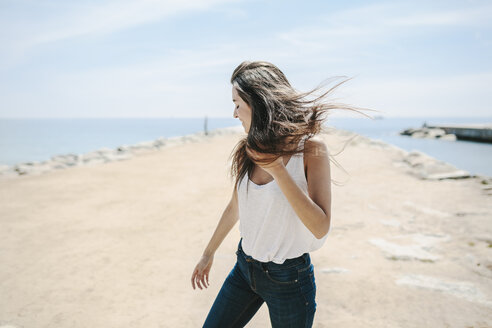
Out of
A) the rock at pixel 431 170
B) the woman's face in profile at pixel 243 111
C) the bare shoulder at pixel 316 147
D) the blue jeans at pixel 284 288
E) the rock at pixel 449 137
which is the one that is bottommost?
the rock at pixel 449 137

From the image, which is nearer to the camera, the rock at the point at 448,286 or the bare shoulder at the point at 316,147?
the bare shoulder at the point at 316,147

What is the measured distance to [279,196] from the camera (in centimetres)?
165

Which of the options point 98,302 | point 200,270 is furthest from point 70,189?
point 200,270

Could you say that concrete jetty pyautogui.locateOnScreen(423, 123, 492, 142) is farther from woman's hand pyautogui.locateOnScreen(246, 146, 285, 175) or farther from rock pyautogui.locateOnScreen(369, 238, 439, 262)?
woman's hand pyautogui.locateOnScreen(246, 146, 285, 175)

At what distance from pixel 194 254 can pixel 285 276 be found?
365 centimetres

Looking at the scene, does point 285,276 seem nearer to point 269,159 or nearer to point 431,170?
point 269,159

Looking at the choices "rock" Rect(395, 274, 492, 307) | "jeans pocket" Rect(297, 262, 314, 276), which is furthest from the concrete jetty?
"jeans pocket" Rect(297, 262, 314, 276)

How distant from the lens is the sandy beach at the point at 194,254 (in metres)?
3.60

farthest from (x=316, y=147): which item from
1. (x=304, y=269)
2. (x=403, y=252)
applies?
(x=403, y=252)

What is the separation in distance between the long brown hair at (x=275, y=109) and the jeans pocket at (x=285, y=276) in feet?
1.76

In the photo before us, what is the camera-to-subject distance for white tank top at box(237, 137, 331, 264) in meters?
1.64

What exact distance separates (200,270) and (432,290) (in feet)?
9.89

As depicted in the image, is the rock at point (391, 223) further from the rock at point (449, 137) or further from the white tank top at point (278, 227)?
the rock at point (449, 137)

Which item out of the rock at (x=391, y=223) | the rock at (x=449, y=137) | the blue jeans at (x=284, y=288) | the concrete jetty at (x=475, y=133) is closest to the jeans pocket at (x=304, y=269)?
the blue jeans at (x=284, y=288)
